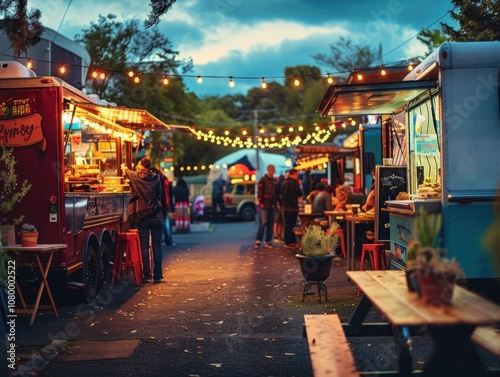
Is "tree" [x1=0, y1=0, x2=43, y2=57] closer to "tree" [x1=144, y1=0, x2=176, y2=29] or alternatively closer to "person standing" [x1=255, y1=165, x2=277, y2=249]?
"tree" [x1=144, y1=0, x2=176, y2=29]

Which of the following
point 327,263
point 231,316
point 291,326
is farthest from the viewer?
point 327,263

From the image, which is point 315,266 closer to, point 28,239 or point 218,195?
point 28,239

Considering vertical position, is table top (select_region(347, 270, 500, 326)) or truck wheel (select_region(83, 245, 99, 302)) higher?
table top (select_region(347, 270, 500, 326))

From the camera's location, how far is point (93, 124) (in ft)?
46.9

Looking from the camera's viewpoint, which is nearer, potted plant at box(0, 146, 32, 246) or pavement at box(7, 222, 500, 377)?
pavement at box(7, 222, 500, 377)

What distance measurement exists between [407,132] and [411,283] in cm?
736

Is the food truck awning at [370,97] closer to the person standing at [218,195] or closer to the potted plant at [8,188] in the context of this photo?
the potted plant at [8,188]

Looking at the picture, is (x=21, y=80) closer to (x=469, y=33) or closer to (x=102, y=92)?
(x=469, y=33)

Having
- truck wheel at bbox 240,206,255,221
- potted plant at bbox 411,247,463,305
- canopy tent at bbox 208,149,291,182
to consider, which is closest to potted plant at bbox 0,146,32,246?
potted plant at bbox 411,247,463,305

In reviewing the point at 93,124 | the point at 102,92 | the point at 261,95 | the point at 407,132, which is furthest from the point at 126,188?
the point at 261,95

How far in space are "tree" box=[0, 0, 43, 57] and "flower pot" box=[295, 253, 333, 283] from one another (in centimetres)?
436

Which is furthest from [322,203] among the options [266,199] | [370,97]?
[370,97]

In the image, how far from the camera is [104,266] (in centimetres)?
1260

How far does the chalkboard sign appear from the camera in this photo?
1184 cm
